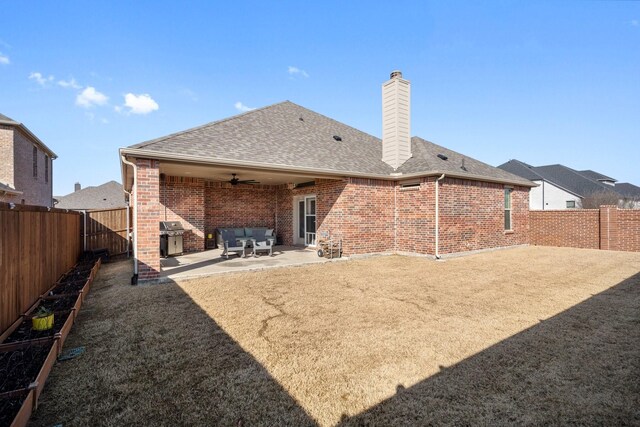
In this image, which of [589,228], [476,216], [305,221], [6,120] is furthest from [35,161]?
[589,228]

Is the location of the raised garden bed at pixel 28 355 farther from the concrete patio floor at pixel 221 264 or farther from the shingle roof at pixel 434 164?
the shingle roof at pixel 434 164

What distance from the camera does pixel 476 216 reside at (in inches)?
450

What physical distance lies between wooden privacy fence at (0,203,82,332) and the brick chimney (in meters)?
10.6

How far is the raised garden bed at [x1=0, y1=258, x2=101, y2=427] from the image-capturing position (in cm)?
234

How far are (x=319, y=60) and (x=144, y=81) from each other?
7288 mm

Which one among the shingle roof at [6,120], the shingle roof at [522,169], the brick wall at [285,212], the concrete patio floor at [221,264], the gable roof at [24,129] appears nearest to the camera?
the concrete patio floor at [221,264]

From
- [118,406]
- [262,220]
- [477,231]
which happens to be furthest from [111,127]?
[477,231]

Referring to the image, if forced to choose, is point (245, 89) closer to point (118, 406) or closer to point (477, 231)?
point (477, 231)

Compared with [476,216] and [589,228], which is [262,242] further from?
[589,228]

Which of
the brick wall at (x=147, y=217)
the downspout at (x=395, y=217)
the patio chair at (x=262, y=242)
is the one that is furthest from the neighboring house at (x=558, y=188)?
the brick wall at (x=147, y=217)

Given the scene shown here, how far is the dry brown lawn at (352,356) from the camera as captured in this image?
245cm

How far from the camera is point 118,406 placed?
2535 mm

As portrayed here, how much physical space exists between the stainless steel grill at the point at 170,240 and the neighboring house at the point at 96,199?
74.9ft

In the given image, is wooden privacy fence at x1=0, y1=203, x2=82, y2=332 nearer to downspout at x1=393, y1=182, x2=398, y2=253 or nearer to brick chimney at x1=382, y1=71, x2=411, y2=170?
downspout at x1=393, y1=182, x2=398, y2=253
